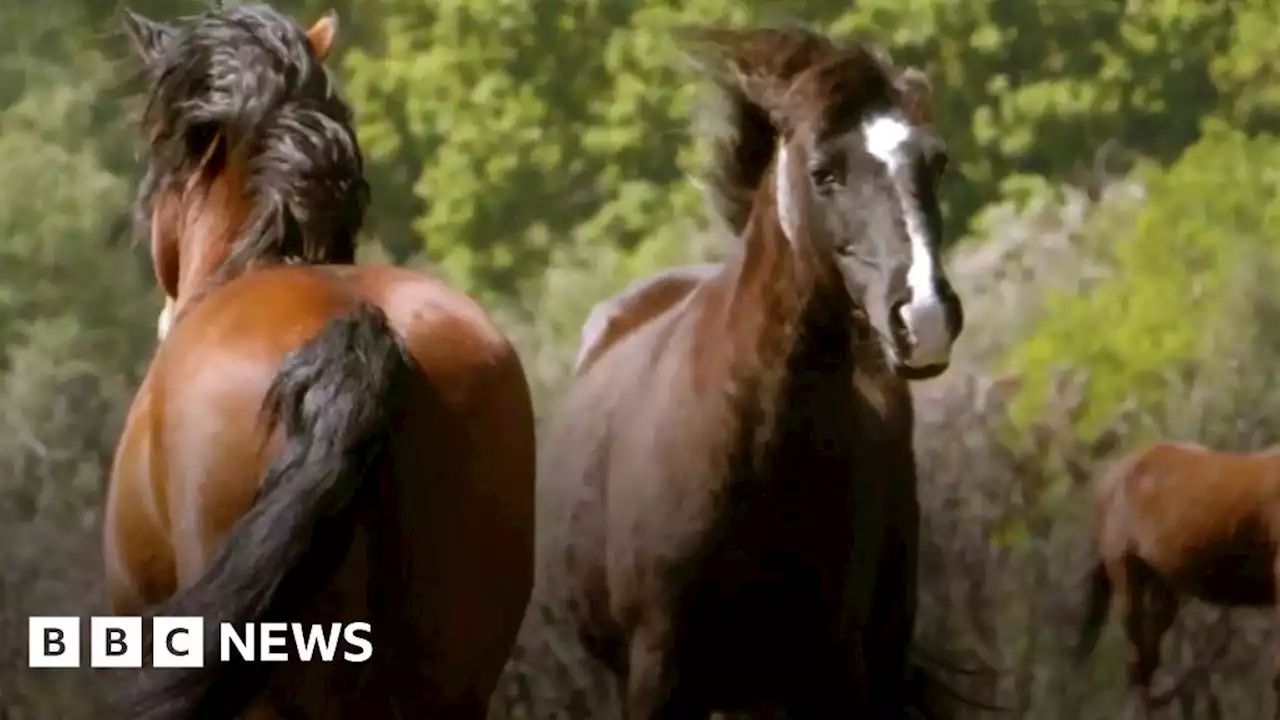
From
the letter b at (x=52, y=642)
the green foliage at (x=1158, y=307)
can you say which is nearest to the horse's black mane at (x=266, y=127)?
the letter b at (x=52, y=642)

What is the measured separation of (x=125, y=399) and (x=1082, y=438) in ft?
4.80

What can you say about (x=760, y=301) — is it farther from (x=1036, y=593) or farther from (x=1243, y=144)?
(x=1243, y=144)

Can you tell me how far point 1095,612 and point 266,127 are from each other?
1.46m

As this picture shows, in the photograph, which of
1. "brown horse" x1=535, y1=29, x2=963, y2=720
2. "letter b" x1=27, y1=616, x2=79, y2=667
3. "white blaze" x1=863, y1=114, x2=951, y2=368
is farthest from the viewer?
"letter b" x1=27, y1=616, x2=79, y2=667

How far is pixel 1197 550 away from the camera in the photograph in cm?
228

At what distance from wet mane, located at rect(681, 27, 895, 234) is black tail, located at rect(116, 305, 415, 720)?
0.60 m

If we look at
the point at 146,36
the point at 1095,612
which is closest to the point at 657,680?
the point at 1095,612

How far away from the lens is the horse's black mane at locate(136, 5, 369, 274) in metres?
1.65

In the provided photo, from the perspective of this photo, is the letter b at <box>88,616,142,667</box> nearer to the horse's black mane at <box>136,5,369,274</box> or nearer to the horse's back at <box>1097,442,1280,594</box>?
the horse's black mane at <box>136,5,369,274</box>

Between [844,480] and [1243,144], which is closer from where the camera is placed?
[844,480]

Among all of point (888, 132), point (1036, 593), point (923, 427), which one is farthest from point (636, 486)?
point (1036, 593)

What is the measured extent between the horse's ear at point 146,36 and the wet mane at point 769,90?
0.66 m

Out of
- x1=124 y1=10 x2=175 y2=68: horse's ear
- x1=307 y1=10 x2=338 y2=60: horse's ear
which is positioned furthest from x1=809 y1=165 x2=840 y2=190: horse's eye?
x1=124 y1=10 x2=175 y2=68: horse's ear

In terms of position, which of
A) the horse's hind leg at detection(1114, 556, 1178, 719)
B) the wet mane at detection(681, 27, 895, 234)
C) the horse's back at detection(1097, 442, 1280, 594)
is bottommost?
the horse's hind leg at detection(1114, 556, 1178, 719)
